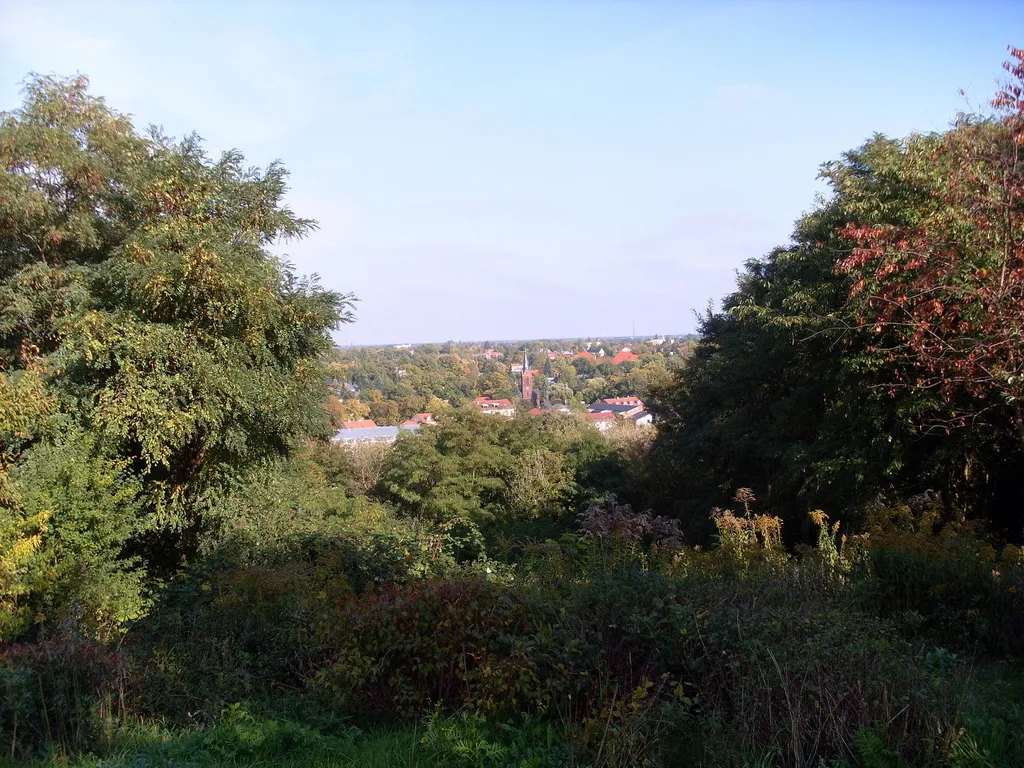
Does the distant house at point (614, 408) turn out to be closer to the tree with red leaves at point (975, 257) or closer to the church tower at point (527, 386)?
the church tower at point (527, 386)

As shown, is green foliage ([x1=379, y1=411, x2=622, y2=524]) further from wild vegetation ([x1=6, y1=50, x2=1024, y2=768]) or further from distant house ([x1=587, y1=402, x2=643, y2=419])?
distant house ([x1=587, y1=402, x2=643, y2=419])

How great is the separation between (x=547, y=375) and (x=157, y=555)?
103m

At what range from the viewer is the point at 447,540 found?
307 inches

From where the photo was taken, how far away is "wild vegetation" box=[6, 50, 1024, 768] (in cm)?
357

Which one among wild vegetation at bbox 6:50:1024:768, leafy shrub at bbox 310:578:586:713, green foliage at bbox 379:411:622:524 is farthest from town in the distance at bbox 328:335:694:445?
leafy shrub at bbox 310:578:586:713

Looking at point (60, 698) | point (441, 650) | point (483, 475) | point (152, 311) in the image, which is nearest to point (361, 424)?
point (483, 475)

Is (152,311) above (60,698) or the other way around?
above

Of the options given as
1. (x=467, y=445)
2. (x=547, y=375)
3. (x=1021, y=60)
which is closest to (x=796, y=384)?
(x=1021, y=60)

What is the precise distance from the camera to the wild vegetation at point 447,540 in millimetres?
3568

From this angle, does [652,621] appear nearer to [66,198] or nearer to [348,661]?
[348,661]

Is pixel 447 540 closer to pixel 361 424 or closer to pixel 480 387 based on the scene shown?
pixel 361 424

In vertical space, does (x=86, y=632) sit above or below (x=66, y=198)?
below

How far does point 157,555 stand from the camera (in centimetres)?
1187

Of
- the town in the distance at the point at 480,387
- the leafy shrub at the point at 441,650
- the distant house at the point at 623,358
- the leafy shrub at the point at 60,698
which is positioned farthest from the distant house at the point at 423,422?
the distant house at the point at 623,358
